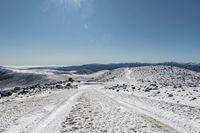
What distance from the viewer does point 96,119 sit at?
17953 mm

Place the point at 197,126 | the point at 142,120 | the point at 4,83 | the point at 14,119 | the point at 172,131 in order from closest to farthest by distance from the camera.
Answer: the point at 172,131 → the point at 197,126 → the point at 142,120 → the point at 14,119 → the point at 4,83

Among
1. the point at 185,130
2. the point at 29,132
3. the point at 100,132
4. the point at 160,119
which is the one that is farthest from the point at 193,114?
the point at 29,132

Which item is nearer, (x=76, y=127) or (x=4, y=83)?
(x=76, y=127)

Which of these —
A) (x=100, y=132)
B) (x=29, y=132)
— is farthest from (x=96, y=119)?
(x=29, y=132)

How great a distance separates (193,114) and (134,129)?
6556 mm

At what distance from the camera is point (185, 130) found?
14141mm

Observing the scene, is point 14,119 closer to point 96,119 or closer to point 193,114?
point 96,119

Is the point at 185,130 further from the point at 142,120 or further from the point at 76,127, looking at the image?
the point at 76,127

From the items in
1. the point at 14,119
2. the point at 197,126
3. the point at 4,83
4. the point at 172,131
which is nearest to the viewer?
the point at 172,131

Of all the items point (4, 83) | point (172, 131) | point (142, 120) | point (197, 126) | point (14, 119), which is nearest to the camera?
point (172, 131)

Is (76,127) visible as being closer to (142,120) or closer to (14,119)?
(142,120)

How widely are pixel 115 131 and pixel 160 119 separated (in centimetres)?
451

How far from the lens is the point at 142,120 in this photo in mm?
17141

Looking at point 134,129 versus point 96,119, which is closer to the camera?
point 134,129
